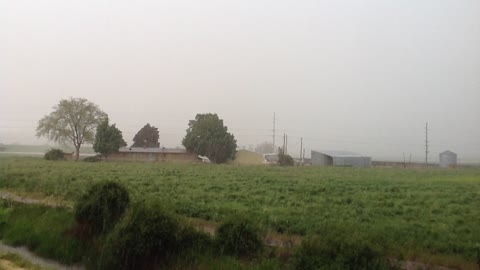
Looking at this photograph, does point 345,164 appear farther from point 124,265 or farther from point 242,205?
point 124,265

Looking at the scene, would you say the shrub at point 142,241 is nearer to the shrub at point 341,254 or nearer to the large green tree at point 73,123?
the shrub at point 341,254

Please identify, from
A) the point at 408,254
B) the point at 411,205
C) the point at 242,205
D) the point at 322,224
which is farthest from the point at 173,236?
the point at 411,205

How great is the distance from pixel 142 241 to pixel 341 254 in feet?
13.5

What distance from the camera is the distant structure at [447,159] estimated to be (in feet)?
232

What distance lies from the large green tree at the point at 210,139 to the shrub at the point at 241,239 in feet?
171

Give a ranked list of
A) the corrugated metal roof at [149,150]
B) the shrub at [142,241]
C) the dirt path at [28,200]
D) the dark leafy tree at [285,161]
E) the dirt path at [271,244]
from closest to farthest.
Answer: the dirt path at [271,244] < the shrub at [142,241] < the dirt path at [28,200] < the corrugated metal roof at [149,150] < the dark leafy tree at [285,161]

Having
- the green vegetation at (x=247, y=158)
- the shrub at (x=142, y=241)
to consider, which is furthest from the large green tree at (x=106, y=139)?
the shrub at (x=142, y=241)

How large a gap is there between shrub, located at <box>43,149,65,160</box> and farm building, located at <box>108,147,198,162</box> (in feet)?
20.5

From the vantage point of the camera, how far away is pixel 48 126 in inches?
2158

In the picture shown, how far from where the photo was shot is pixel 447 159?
72.3 metres

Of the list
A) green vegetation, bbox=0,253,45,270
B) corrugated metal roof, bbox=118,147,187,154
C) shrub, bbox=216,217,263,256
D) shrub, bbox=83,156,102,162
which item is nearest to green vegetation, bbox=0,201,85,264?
green vegetation, bbox=0,253,45,270

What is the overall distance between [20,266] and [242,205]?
301 inches

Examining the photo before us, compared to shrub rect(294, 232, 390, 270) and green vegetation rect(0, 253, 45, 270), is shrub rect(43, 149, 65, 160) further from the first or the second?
shrub rect(294, 232, 390, 270)

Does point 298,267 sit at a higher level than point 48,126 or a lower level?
lower
